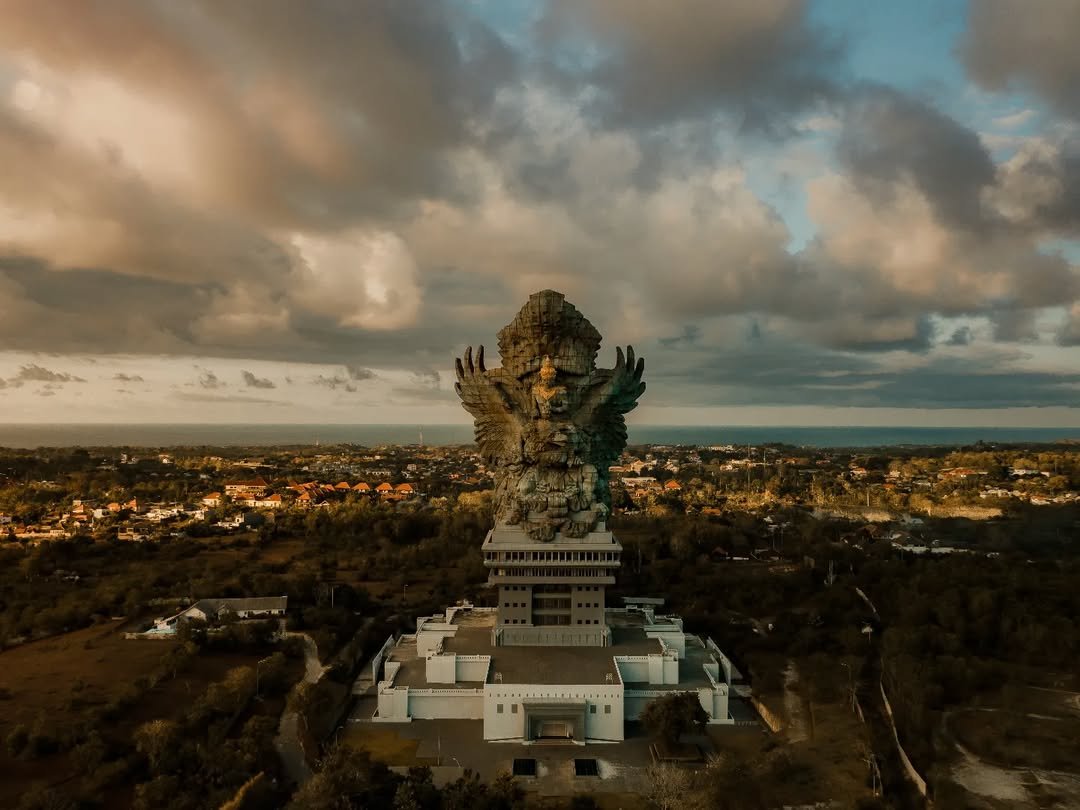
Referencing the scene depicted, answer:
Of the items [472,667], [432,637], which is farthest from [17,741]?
[432,637]

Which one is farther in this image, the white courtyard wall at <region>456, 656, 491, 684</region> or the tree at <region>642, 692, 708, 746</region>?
the white courtyard wall at <region>456, 656, 491, 684</region>

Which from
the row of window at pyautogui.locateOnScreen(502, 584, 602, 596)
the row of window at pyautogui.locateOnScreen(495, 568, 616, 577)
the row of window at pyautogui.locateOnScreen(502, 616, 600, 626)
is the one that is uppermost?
the row of window at pyautogui.locateOnScreen(495, 568, 616, 577)

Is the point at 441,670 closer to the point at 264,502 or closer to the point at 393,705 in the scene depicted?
the point at 393,705

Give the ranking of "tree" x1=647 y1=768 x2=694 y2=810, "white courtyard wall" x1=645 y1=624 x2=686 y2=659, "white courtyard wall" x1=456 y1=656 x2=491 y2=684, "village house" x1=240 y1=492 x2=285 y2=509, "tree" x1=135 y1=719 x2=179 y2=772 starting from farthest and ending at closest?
"village house" x1=240 y1=492 x2=285 y2=509 → "white courtyard wall" x1=645 y1=624 x2=686 y2=659 → "white courtyard wall" x1=456 y1=656 x2=491 y2=684 → "tree" x1=135 y1=719 x2=179 y2=772 → "tree" x1=647 y1=768 x2=694 y2=810

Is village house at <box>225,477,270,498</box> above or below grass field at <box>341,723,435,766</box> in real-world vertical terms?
above

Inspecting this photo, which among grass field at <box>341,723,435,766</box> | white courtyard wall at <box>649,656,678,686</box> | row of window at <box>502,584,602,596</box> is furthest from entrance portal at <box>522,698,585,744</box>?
row of window at <box>502,584,602,596</box>

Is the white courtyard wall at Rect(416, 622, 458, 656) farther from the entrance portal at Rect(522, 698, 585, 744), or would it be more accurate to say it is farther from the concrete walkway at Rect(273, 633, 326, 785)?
the entrance portal at Rect(522, 698, 585, 744)

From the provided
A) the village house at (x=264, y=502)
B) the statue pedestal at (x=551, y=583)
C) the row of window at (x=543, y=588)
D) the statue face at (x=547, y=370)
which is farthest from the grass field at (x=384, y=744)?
the village house at (x=264, y=502)

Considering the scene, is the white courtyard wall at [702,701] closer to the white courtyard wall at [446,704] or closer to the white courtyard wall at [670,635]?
the white courtyard wall at [670,635]
